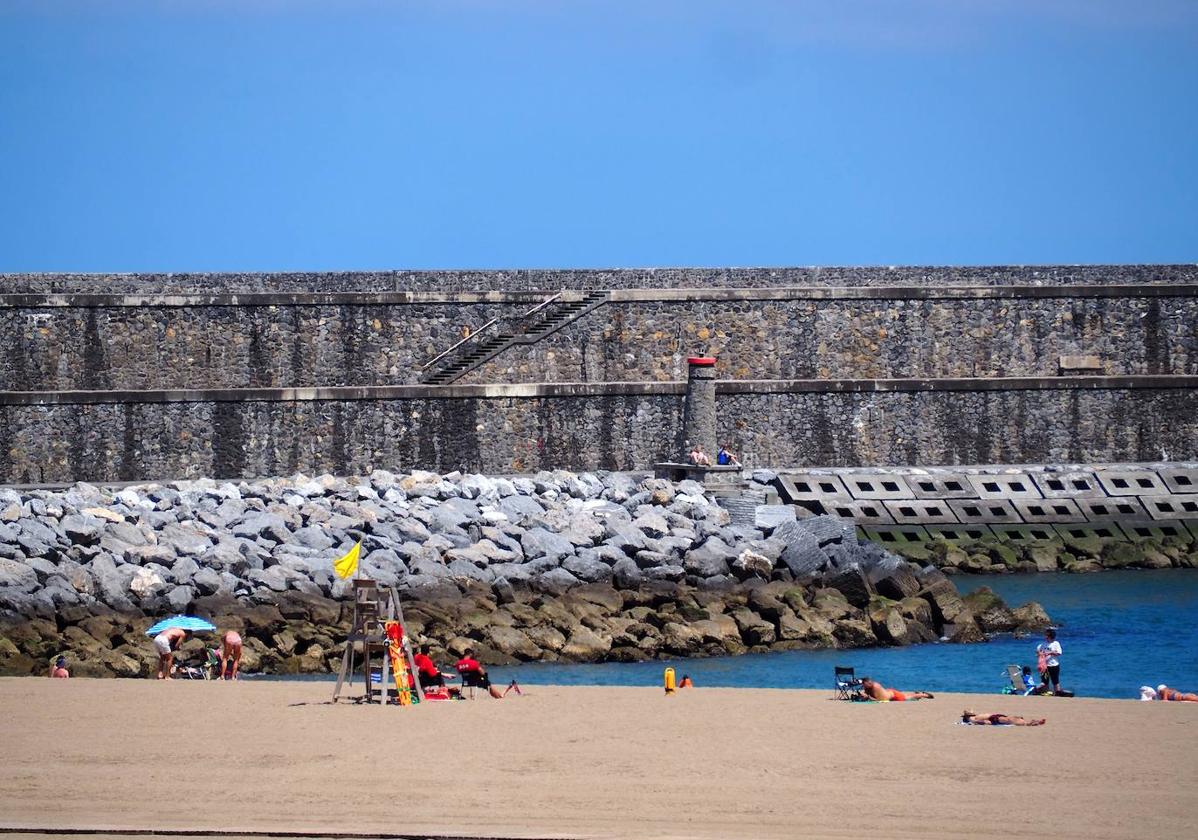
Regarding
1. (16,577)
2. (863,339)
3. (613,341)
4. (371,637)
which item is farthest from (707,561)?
(371,637)

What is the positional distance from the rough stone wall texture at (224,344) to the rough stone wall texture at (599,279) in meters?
0.60

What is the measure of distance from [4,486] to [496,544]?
26.5ft

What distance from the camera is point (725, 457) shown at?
31438mm

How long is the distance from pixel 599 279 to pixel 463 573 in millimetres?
9243

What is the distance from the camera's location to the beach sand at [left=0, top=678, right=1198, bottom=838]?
13219 millimetres

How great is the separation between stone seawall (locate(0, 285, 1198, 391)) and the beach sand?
14207 mm

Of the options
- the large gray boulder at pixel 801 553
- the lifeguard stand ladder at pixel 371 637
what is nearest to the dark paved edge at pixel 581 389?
the large gray boulder at pixel 801 553

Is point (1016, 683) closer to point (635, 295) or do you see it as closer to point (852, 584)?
point (852, 584)

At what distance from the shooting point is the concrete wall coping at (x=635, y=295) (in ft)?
106

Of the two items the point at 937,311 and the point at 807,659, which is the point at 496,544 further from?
the point at 937,311

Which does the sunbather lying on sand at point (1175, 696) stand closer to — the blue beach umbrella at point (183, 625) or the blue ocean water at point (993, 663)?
the blue ocean water at point (993, 663)

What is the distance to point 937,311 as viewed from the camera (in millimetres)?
34094

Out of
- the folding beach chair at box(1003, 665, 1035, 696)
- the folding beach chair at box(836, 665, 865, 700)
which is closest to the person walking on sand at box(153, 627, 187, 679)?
the folding beach chair at box(836, 665, 865, 700)

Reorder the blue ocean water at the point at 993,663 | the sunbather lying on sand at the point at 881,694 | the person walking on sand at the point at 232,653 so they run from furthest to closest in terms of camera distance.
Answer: the blue ocean water at the point at 993,663
the person walking on sand at the point at 232,653
the sunbather lying on sand at the point at 881,694
